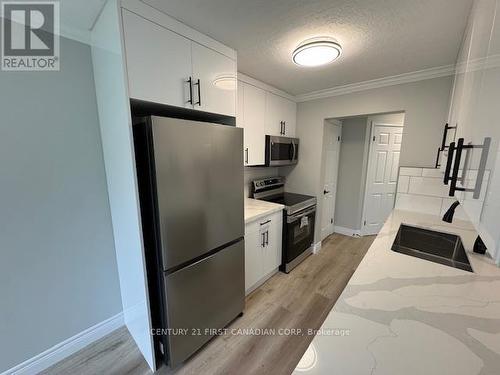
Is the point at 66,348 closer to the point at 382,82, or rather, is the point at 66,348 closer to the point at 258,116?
the point at 258,116

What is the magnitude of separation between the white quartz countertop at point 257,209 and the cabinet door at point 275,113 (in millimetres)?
924

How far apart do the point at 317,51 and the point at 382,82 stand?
128 cm

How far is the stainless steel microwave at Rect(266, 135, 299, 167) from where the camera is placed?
8.53 feet

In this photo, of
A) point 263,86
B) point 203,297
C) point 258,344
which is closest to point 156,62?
point 263,86

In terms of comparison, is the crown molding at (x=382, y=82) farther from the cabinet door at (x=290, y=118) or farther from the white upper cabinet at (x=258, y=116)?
the white upper cabinet at (x=258, y=116)

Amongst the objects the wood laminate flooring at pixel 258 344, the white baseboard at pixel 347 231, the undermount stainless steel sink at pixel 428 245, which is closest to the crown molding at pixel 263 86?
the undermount stainless steel sink at pixel 428 245

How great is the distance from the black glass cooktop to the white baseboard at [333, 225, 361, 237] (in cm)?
140

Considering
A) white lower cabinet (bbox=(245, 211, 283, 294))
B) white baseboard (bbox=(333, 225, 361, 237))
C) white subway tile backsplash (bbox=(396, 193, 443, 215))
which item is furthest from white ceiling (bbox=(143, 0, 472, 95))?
white baseboard (bbox=(333, 225, 361, 237))

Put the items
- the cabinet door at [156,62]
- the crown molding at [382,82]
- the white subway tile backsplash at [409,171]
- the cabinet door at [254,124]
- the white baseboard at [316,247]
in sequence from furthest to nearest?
the white baseboard at [316,247] < the cabinet door at [254,124] < the white subway tile backsplash at [409,171] < the crown molding at [382,82] < the cabinet door at [156,62]

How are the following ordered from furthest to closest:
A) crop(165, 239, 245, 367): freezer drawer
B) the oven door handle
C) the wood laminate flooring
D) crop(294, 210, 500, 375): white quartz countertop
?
the oven door handle
the wood laminate flooring
crop(165, 239, 245, 367): freezer drawer
crop(294, 210, 500, 375): white quartz countertop

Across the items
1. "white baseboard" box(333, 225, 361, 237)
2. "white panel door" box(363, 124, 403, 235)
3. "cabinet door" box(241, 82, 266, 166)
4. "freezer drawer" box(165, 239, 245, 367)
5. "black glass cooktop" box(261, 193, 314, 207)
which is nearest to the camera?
"freezer drawer" box(165, 239, 245, 367)

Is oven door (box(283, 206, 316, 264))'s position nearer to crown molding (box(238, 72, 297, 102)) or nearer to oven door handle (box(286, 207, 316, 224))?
oven door handle (box(286, 207, 316, 224))

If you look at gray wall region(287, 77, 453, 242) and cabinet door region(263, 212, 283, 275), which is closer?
gray wall region(287, 77, 453, 242)

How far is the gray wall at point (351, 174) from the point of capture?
3.50m
